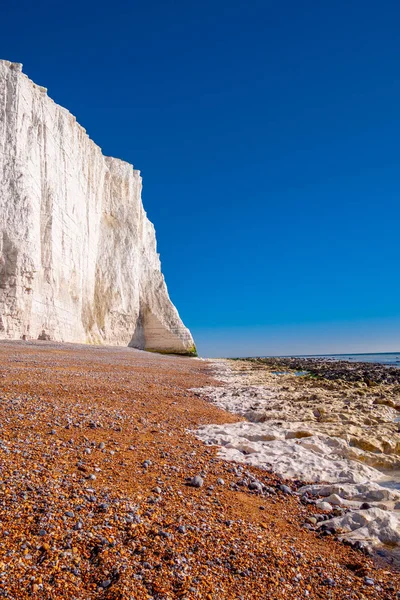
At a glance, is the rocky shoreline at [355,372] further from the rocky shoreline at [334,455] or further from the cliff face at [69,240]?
the cliff face at [69,240]

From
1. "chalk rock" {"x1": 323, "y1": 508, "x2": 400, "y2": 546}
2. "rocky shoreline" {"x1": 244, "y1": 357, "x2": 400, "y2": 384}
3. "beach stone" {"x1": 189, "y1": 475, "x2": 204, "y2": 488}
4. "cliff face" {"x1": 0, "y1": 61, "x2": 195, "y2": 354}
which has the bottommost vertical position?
"rocky shoreline" {"x1": 244, "y1": 357, "x2": 400, "y2": 384}

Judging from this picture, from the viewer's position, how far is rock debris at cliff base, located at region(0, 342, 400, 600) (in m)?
2.24

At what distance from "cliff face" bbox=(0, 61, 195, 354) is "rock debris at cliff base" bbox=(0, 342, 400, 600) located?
60.2 feet

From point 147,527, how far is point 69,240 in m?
27.7

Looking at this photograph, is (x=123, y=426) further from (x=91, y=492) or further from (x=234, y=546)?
(x=234, y=546)

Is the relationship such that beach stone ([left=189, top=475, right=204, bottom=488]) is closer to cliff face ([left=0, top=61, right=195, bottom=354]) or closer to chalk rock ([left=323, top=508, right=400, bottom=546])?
chalk rock ([left=323, top=508, right=400, bottom=546])

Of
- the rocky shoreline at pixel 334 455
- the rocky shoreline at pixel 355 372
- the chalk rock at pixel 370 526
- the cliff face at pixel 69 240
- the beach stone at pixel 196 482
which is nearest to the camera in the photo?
the chalk rock at pixel 370 526

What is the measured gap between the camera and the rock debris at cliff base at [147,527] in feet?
7.36

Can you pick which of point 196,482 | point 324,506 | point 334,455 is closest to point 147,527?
point 196,482

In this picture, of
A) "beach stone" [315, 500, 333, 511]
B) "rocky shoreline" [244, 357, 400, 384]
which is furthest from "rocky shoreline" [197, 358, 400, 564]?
"rocky shoreline" [244, 357, 400, 384]

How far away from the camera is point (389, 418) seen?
28.8 ft

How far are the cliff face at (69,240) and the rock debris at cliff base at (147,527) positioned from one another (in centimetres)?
1835

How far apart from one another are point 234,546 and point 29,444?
84.1 inches

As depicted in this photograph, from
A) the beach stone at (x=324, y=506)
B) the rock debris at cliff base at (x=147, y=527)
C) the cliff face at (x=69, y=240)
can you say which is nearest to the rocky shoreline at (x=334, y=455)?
the beach stone at (x=324, y=506)
